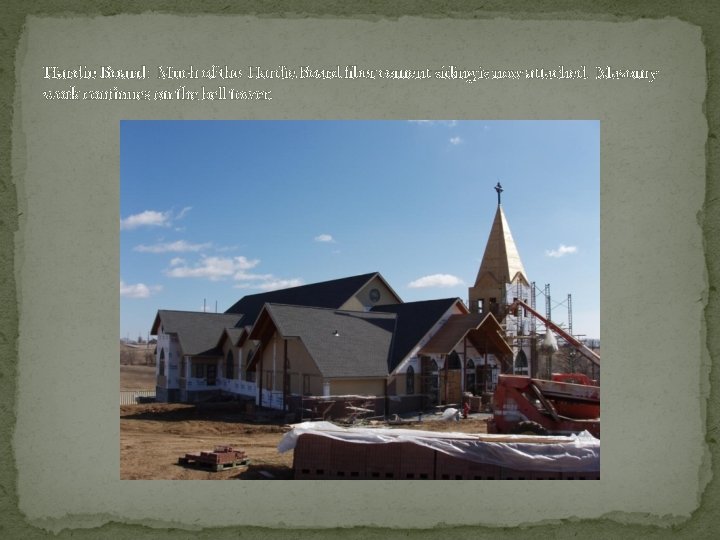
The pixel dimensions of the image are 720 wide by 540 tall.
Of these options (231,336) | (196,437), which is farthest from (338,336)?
(231,336)

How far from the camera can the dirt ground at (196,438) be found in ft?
29.4

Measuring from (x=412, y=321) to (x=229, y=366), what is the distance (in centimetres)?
778

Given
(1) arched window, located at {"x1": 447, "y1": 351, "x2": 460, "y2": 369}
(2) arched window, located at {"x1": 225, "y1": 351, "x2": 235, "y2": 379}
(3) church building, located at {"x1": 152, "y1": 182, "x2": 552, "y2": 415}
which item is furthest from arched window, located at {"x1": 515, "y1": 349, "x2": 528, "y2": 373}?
(2) arched window, located at {"x1": 225, "y1": 351, "x2": 235, "y2": 379}

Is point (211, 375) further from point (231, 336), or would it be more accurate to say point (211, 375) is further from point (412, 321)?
point (412, 321)

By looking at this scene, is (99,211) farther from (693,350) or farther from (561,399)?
(561,399)

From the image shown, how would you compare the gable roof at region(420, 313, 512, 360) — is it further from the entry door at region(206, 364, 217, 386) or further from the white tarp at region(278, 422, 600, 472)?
the entry door at region(206, 364, 217, 386)

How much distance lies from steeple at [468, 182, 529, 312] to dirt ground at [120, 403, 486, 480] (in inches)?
247

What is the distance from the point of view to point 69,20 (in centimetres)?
657

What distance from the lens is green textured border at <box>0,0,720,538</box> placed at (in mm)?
6352

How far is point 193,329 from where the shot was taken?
22766 mm

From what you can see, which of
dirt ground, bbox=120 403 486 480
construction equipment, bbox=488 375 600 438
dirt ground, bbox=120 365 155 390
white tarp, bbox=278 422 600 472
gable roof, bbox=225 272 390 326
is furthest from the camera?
dirt ground, bbox=120 365 155 390

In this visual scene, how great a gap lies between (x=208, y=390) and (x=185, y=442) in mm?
10004

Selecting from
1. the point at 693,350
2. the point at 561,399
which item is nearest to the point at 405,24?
the point at 693,350

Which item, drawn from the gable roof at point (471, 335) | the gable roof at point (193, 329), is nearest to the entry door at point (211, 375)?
the gable roof at point (193, 329)
